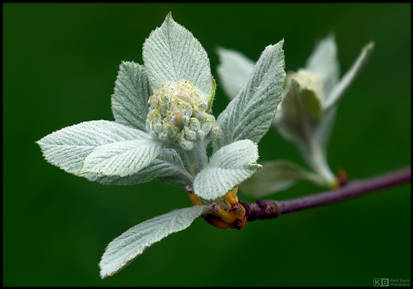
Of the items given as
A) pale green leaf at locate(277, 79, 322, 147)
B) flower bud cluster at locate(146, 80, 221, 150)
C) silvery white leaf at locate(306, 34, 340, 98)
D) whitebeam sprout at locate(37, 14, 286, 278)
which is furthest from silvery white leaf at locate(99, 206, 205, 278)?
silvery white leaf at locate(306, 34, 340, 98)

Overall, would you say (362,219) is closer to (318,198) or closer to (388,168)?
(388,168)

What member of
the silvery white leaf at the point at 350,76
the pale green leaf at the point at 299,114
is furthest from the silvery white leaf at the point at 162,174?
the silvery white leaf at the point at 350,76

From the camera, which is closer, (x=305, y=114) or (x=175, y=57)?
(x=175, y=57)

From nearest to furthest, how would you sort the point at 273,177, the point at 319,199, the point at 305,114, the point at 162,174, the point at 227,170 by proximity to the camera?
the point at 227,170 → the point at 162,174 → the point at 319,199 → the point at 305,114 → the point at 273,177

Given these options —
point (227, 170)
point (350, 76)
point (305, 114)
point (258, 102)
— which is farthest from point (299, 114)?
point (227, 170)

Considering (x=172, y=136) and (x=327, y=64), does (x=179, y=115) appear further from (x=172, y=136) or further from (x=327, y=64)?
(x=327, y=64)

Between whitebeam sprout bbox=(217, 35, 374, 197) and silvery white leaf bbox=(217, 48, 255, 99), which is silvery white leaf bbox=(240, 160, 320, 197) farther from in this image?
silvery white leaf bbox=(217, 48, 255, 99)

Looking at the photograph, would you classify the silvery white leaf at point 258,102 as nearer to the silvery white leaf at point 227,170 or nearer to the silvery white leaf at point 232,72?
the silvery white leaf at point 227,170
